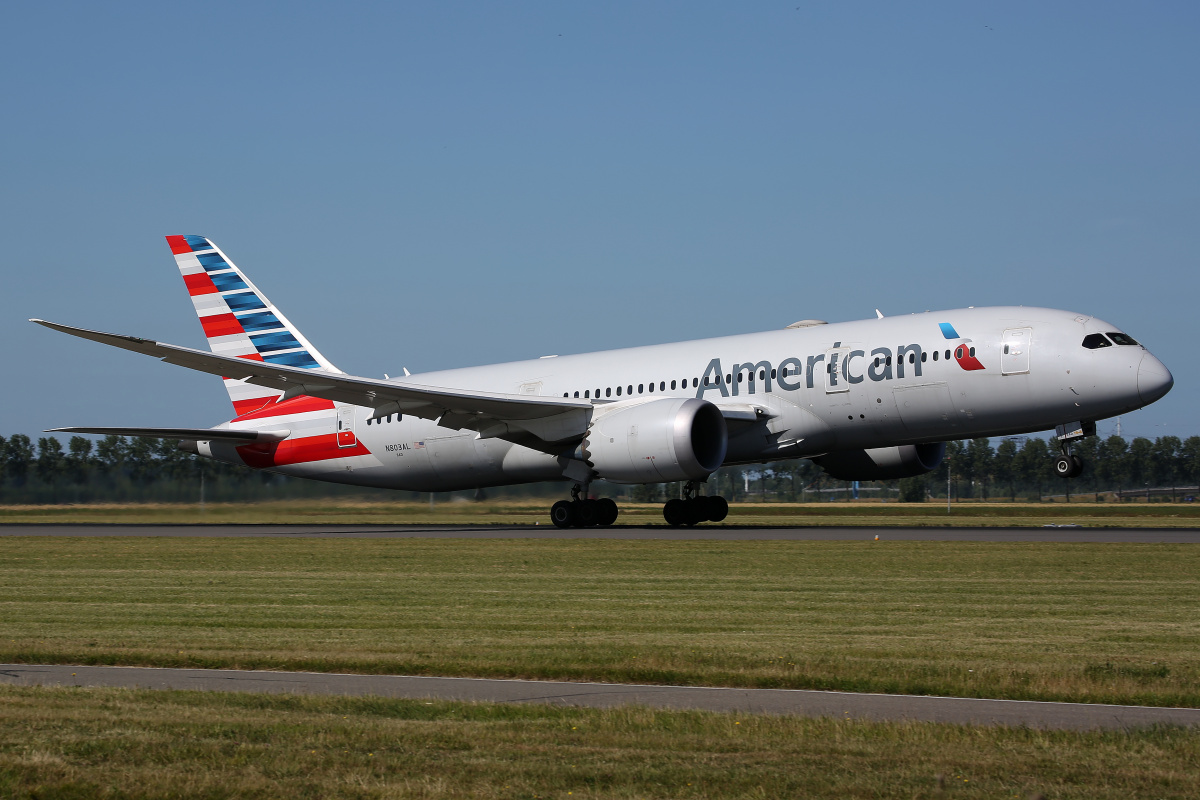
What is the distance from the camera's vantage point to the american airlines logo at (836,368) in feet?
93.5

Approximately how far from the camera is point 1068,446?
28062mm

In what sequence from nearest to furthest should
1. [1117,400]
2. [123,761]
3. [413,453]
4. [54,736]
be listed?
[123,761]
[54,736]
[1117,400]
[413,453]

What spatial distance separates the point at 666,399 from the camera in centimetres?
2992

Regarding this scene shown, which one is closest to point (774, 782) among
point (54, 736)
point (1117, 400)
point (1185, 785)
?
point (1185, 785)

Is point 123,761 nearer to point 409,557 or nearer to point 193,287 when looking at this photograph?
Answer: point 409,557

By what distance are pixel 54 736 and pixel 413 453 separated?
1131 inches

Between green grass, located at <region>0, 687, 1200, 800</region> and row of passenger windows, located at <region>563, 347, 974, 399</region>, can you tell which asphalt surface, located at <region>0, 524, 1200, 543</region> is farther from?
green grass, located at <region>0, 687, 1200, 800</region>

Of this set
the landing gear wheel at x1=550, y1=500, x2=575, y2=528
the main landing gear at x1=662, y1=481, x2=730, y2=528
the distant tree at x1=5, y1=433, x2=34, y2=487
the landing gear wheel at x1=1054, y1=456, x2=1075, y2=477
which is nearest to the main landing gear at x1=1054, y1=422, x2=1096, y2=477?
the landing gear wheel at x1=1054, y1=456, x2=1075, y2=477

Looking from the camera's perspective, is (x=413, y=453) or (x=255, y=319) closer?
(x=413, y=453)

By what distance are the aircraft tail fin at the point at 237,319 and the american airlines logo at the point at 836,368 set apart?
13.6 meters

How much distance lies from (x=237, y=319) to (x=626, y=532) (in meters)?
15.9

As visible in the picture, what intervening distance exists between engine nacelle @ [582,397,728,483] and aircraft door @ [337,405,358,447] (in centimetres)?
957

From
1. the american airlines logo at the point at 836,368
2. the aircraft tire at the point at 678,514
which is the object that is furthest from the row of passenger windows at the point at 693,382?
the aircraft tire at the point at 678,514

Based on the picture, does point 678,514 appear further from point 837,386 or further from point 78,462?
point 78,462
